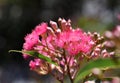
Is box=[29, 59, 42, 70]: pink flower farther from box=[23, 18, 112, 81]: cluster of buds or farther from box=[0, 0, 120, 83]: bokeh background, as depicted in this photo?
box=[0, 0, 120, 83]: bokeh background

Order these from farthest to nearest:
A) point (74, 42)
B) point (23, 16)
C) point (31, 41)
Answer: point (23, 16) → point (31, 41) → point (74, 42)

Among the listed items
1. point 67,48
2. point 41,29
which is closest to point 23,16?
point 41,29

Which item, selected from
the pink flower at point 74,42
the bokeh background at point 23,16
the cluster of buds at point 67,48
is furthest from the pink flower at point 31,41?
the bokeh background at point 23,16

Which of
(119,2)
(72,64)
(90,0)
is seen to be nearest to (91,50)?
(72,64)

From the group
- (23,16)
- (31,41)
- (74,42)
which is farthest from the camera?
(23,16)

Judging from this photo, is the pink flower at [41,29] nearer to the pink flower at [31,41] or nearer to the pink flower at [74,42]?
the pink flower at [31,41]

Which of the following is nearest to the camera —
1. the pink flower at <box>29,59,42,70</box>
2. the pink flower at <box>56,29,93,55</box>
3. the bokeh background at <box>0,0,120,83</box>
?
the pink flower at <box>56,29,93,55</box>

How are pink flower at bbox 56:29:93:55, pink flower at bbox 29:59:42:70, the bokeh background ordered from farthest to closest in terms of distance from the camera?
the bokeh background < pink flower at bbox 29:59:42:70 < pink flower at bbox 56:29:93:55

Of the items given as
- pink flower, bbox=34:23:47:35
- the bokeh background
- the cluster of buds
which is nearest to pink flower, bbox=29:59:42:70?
the cluster of buds

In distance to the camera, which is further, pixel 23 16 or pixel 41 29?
pixel 23 16

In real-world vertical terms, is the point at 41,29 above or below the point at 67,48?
above

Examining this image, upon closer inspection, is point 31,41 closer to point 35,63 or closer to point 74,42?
point 35,63
